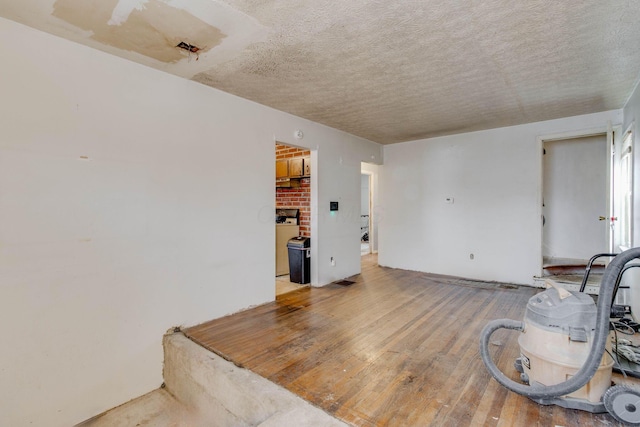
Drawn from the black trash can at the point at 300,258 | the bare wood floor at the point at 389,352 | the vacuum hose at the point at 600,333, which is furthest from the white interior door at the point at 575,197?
the vacuum hose at the point at 600,333

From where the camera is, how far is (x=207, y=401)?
246cm

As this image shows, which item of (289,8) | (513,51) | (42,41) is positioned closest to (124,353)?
(42,41)

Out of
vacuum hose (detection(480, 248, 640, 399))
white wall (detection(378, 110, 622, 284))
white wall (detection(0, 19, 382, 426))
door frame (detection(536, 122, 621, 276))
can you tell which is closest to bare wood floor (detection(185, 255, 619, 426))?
vacuum hose (detection(480, 248, 640, 399))

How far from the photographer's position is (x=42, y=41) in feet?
7.34

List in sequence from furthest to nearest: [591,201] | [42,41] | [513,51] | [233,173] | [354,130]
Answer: [591,201] < [354,130] < [233,173] < [513,51] < [42,41]

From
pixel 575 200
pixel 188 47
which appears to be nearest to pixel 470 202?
pixel 575 200

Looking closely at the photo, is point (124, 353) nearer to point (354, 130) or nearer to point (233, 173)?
point (233, 173)

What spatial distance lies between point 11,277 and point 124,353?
1020 millimetres

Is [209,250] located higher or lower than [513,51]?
lower

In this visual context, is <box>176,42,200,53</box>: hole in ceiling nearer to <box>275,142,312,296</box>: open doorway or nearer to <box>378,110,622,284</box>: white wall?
<box>275,142,312,296</box>: open doorway

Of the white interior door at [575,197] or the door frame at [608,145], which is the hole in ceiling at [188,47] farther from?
the white interior door at [575,197]

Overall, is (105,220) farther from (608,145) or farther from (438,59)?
(608,145)

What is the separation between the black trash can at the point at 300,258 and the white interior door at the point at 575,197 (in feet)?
15.9

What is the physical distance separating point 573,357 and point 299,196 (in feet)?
13.1
